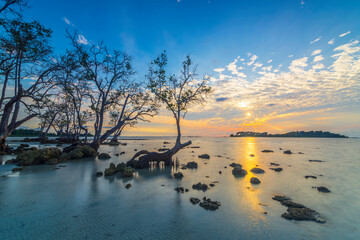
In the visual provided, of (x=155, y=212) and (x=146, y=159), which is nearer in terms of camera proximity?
(x=155, y=212)

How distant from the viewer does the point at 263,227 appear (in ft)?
16.7

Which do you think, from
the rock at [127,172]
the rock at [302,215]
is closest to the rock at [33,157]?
the rock at [127,172]

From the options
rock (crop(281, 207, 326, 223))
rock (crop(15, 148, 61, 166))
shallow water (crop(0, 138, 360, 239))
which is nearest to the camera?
shallow water (crop(0, 138, 360, 239))

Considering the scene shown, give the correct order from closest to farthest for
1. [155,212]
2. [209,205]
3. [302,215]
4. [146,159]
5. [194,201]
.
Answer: [302,215] < [155,212] < [209,205] < [194,201] < [146,159]

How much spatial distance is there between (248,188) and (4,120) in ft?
86.7

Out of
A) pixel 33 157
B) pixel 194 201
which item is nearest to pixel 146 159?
pixel 194 201

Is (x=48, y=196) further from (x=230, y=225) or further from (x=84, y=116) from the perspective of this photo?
(x=84, y=116)

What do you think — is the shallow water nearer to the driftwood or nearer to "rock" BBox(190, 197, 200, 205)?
"rock" BBox(190, 197, 200, 205)

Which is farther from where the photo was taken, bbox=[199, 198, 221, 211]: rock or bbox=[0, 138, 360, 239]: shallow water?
bbox=[199, 198, 221, 211]: rock

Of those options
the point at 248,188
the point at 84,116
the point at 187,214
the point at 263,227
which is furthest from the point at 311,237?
the point at 84,116

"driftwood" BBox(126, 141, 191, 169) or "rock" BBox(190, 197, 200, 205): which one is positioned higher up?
"driftwood" BBox(126, 141, 191, 169)

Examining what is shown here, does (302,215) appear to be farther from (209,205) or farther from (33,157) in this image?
(33,157)

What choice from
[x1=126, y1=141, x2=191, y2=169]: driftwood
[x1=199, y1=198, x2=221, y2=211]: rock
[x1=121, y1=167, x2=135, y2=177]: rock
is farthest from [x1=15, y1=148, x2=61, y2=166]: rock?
[x1=199, y1=198, x2=221, y2=211]: rock

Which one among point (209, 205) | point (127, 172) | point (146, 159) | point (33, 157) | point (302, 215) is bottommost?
point (302, 215)
